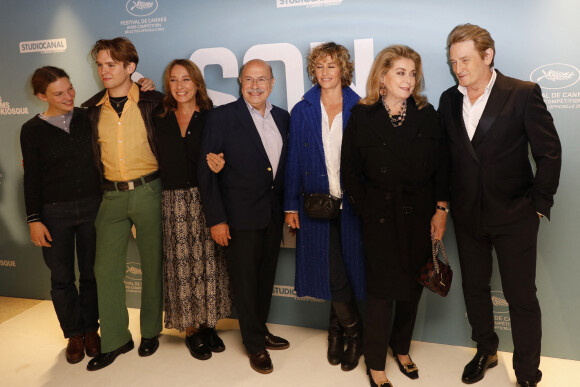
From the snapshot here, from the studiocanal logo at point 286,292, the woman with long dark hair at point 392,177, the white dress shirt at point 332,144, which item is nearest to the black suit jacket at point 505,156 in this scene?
the woman with long dark hair at point 392,177

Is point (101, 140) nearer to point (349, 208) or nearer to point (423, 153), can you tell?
point (349, 208)

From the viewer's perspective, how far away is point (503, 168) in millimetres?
2523

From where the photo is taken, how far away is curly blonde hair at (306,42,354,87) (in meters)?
2.80

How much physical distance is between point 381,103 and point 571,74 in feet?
3.73

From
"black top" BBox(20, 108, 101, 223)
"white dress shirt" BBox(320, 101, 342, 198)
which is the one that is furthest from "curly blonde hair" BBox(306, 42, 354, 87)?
"black top" BBox(20, 108, 101, 223)

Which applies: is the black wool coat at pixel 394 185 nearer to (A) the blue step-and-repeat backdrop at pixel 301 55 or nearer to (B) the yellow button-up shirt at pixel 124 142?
(A) the blue step-and-repeat backdrop at pixel 301 55

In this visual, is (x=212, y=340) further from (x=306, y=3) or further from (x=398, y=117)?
(x=306, y=3)

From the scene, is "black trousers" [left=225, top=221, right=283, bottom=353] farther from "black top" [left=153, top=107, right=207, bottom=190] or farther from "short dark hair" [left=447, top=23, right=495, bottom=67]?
"short dark hair" [left=447, top=23, right=495, bottom=67]

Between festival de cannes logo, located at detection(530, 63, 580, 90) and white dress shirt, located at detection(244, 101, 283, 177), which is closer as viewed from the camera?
festival de cannes logo, located at detection(530, 63, 580, 90)

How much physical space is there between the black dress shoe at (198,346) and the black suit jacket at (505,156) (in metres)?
1.88

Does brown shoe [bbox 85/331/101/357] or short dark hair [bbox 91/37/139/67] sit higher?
short dark hair [bbox 91/37/139/67]

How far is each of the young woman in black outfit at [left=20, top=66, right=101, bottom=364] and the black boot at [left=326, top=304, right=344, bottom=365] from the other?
168 cm

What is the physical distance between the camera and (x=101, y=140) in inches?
119

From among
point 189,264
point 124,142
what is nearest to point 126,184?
point 124,142
